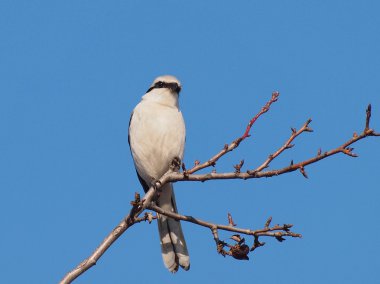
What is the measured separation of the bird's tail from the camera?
6.11m

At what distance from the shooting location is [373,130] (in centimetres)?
385

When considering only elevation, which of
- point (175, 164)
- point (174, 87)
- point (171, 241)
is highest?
point (174, 87)

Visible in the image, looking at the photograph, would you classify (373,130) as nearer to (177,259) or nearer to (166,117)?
(177,259)

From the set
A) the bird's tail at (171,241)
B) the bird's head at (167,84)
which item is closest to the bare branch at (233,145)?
the bird's tail at (171,241)

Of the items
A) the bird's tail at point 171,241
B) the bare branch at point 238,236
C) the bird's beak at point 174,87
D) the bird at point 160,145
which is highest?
the bird's beak at point 174,87

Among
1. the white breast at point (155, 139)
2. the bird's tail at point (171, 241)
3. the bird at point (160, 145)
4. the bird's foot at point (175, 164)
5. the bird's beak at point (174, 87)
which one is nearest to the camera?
the bird's foot at point (175, 164)

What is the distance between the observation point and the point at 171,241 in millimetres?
6555

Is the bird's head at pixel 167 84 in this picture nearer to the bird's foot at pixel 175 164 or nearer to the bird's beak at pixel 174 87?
the bird's beak at pixel 174 87

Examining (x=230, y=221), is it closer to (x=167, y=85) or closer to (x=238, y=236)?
(x=238, y=236)

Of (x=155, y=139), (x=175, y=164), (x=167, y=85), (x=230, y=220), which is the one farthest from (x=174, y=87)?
(x=230, y=220)

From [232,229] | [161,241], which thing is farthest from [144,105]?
[232,229]

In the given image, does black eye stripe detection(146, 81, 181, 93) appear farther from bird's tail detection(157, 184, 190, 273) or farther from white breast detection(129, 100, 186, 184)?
bird's tail detection(157, 184, 190, 273)

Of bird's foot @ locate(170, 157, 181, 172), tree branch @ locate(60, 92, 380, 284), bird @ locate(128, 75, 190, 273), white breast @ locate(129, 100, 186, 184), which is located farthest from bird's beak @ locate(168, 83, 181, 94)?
tree branch @ locate(60, 92, 380, 284)

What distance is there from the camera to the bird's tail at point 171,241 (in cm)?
611
